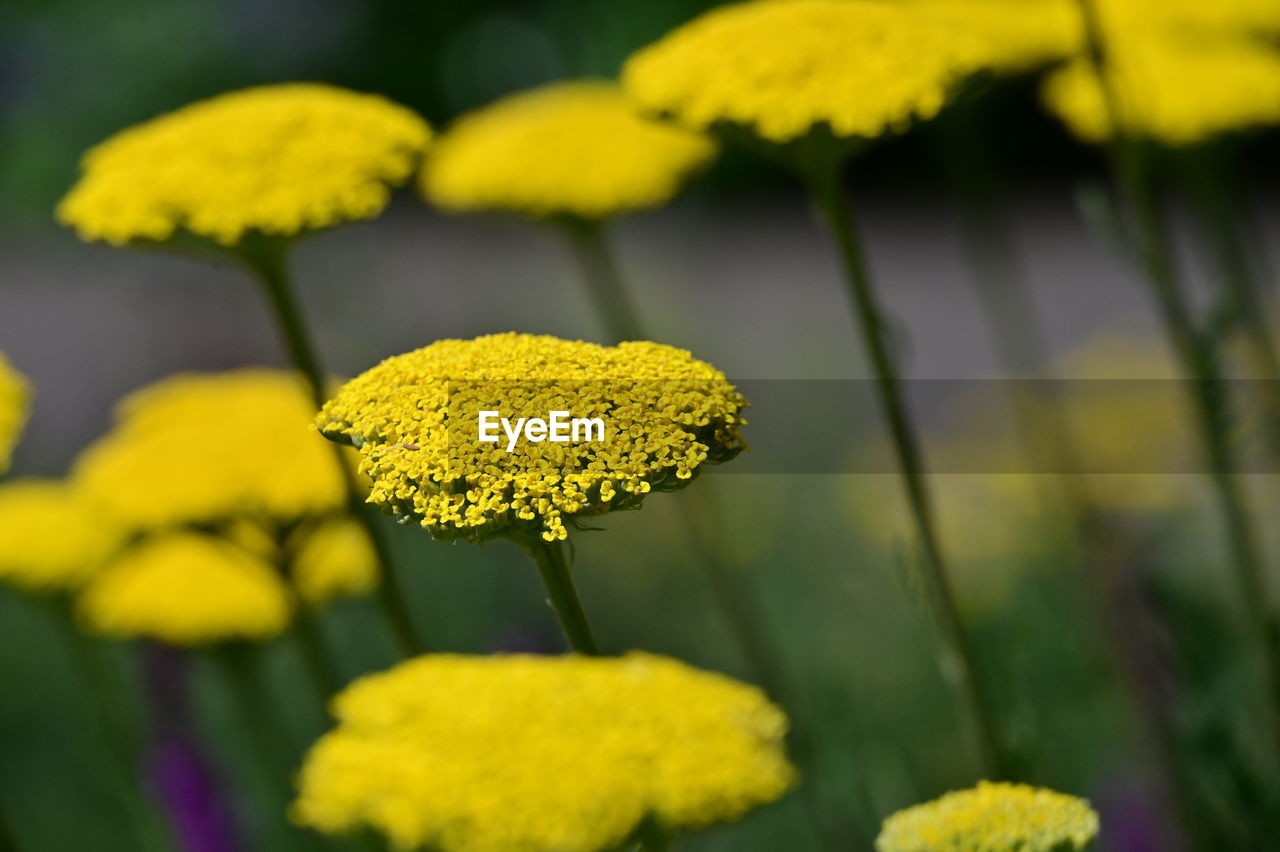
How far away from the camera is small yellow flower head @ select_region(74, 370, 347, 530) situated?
0.97 meters

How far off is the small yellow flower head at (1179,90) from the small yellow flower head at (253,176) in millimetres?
596

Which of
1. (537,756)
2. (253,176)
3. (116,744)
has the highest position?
(253,176)

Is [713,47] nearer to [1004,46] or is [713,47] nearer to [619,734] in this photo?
[619,734]

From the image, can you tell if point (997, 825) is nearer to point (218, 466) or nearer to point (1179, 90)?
point (218, 466)

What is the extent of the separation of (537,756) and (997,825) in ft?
0.67

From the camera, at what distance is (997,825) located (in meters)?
0.56

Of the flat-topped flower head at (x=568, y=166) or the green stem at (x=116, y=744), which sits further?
the flat-topped flower head at (x=568, y=166)

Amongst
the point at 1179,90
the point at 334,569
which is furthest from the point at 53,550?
the point at 1179,90

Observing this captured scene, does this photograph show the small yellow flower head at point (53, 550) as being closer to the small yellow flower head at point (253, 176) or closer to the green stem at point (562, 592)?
the small yellow flower head at point (253, 176)

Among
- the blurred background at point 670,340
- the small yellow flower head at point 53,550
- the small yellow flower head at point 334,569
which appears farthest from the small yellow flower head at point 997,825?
the small yellow flower head at point 53,550

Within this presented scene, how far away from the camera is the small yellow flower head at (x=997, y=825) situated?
0.55 m

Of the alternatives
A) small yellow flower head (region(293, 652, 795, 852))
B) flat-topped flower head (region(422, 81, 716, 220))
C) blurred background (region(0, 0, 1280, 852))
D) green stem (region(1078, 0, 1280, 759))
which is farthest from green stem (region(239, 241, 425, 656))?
green stem (region(1078, 0, 1280, 759))

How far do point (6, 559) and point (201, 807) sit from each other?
244 millimetres

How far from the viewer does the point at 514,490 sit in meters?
0.52
